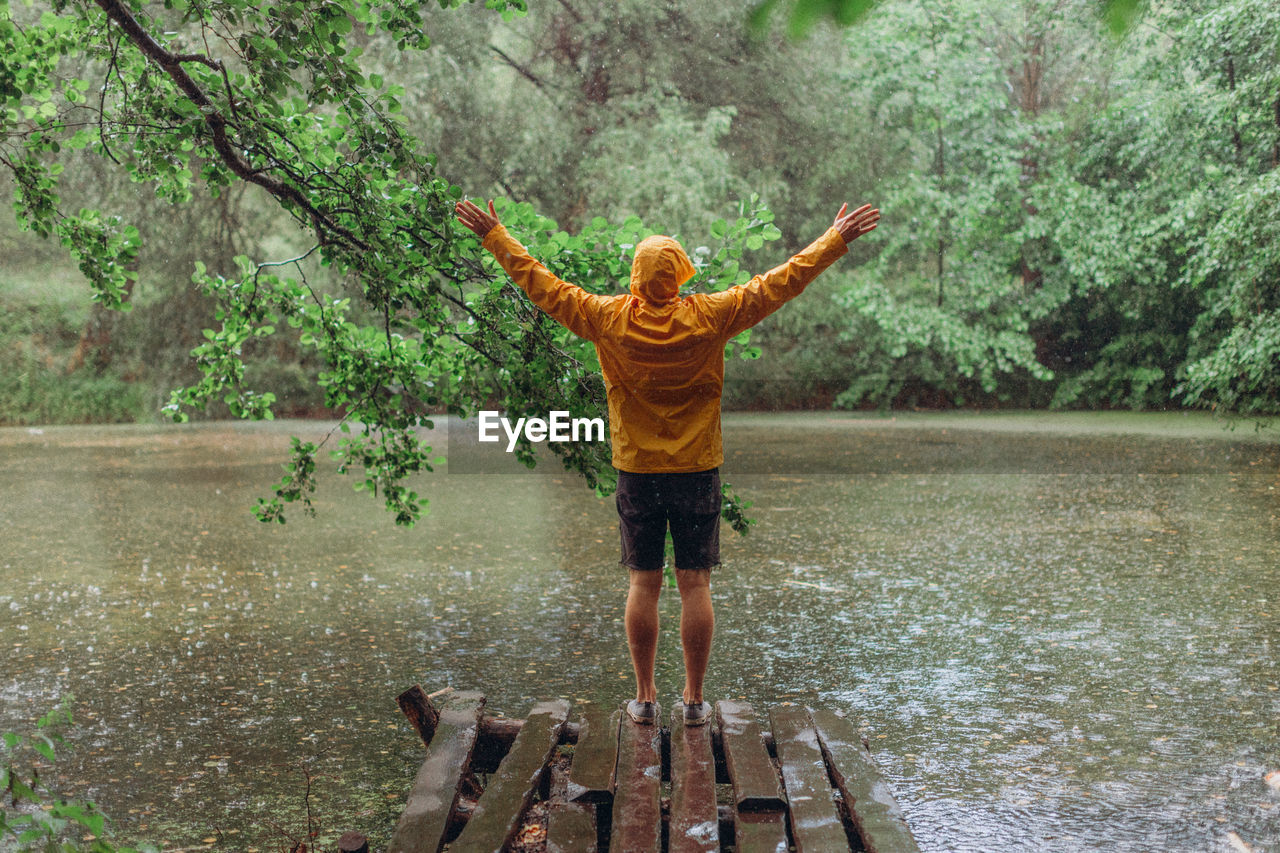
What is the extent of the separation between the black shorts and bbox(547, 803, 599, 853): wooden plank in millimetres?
889

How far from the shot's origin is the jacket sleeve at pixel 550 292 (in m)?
3.72

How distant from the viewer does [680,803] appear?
3082 mm

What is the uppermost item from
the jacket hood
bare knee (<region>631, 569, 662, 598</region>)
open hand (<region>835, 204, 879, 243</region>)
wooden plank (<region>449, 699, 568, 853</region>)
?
open hand (<region>835, 204, 879, 243</region>)

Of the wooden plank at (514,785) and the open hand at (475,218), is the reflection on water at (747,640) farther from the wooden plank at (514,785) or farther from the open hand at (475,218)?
the open hand at (475,218)

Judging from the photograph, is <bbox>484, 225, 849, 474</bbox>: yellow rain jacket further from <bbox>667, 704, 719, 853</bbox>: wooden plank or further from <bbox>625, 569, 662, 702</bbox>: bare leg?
<bbox>667, 704, 719, 853</bbox>: wooden plank

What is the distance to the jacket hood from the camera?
3.66 meters

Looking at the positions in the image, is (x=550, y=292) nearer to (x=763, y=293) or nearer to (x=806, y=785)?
(x=763, y=293)

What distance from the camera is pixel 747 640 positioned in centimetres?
582

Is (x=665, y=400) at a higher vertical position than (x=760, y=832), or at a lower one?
higher

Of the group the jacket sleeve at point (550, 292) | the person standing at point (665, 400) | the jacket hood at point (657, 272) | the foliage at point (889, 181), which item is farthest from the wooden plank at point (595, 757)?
the foliage at point (889, 181)

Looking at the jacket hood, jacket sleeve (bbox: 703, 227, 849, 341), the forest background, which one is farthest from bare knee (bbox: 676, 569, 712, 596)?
the forest background

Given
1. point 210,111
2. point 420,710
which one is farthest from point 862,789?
point 210,111

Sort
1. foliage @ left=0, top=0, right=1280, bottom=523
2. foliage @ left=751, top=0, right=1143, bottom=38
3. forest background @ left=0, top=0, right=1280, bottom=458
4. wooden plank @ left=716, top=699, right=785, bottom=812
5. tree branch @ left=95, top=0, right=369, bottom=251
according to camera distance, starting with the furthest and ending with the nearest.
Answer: forest background @ left=0, top=0, right=1280, bottom=458, foliage @ left=0, top=0, right=1280, bottom=523, tree branch @ left=95, top=0, right=369, bottom=251, wooden plank @ left=716, top=699, right=785, bottom=812, foliage @ left=751, top=0, right=1143, bottom=38

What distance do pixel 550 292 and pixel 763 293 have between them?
705mm
